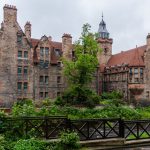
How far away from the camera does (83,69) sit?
44.3 meters

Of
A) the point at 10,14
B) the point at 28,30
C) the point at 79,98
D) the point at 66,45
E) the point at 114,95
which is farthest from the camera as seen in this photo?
the point at 114,95

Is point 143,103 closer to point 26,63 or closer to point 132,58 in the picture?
point 132,58

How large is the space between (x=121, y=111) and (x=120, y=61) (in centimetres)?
1881

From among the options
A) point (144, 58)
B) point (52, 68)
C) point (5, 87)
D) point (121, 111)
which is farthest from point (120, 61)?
point (5, 87)

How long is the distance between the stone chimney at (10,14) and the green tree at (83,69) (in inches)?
425

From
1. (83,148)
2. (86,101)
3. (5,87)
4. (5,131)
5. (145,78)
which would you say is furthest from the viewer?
(145,78)

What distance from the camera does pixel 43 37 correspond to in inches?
1961

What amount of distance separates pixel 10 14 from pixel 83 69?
14.6 meters

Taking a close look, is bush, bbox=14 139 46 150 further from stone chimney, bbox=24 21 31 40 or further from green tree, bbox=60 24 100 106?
stone chimney, bbox=24 21 31 40

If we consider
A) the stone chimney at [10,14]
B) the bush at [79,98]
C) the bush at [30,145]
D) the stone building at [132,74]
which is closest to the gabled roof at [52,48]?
the stone chimney at [10,14]

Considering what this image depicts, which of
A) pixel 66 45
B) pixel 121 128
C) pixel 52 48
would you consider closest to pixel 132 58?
pixel 66 45

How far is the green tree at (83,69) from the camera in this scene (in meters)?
43.8

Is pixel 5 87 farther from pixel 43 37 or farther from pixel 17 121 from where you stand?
pixel 17 121

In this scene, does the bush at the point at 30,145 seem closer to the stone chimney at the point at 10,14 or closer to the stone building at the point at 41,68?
the stone building at the point at 41,68
